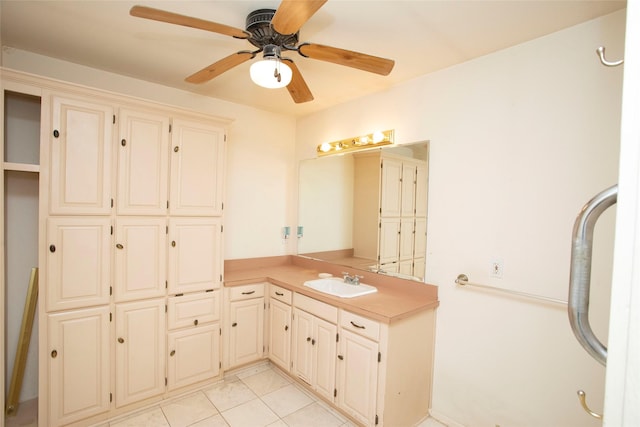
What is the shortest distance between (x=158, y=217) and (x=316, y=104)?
180 centimetres

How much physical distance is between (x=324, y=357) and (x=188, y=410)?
1.08 m

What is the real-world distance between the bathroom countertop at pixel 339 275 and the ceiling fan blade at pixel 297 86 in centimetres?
143

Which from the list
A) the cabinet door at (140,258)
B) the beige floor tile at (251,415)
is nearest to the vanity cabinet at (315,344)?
the beige floor tile at (251,415)

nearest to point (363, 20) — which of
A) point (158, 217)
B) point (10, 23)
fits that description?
point (158, 217)

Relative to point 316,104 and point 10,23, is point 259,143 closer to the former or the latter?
point 316,104

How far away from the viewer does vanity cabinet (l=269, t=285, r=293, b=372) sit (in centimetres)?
261

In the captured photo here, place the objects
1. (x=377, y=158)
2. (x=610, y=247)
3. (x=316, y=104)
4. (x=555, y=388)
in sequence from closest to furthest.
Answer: (x=610, y=247)
(x=555, y=388)
(x=377, y=158)
(x=316, y=104)

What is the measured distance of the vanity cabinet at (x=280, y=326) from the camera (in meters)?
2.61

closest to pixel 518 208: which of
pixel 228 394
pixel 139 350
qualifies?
pixel 228 394

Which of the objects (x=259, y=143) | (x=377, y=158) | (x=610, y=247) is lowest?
(x=610, y=247)

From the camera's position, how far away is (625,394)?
45 cm

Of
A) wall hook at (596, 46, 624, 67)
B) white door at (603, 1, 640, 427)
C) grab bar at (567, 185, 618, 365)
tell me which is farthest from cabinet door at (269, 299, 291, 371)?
wall hook at (596, 46, 624, 67)

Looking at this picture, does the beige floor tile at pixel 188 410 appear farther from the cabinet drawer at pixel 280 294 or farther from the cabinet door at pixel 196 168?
the cabinet door at pixel 196 168

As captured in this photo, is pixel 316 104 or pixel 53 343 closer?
pixel 53 343
